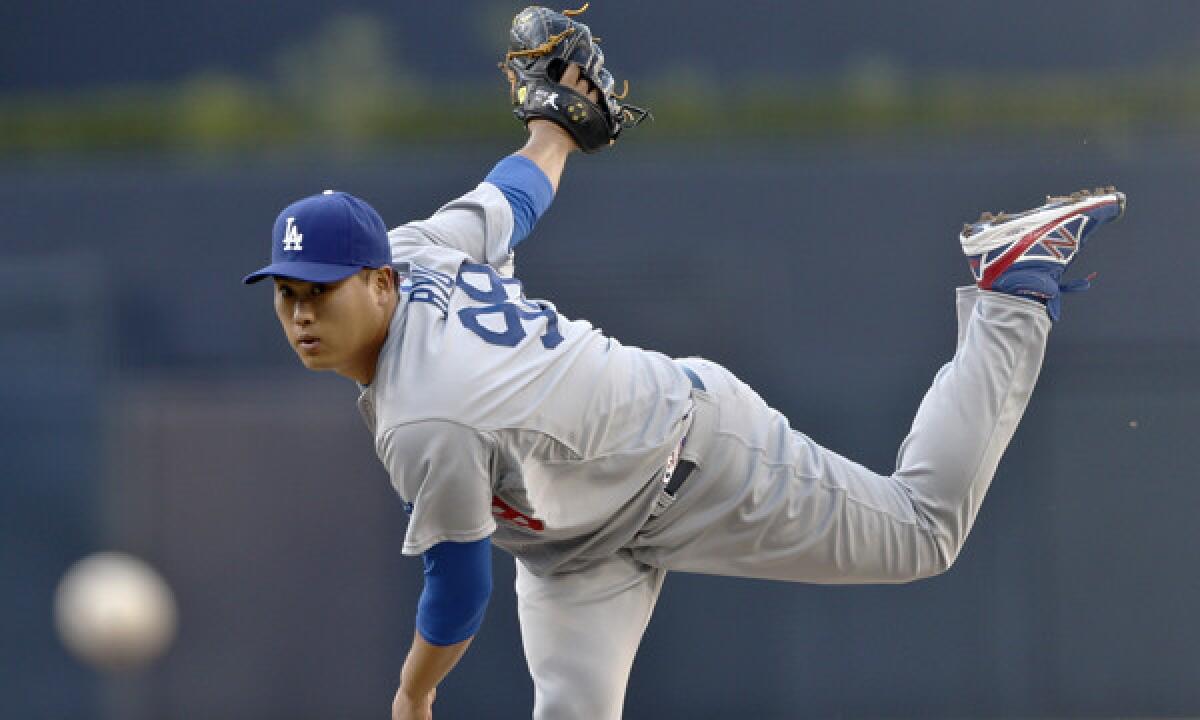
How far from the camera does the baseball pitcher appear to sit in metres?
2.71

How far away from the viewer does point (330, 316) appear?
271 cm

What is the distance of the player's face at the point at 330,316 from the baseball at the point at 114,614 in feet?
13.7

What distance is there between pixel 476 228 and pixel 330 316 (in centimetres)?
60

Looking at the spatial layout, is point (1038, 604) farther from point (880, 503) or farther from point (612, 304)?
point (880, 503)

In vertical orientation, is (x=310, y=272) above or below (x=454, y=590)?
above

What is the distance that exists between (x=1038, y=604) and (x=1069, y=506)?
1.27 feet

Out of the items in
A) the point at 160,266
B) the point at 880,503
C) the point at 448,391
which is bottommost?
the point at 880,503

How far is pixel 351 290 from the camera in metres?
2.72

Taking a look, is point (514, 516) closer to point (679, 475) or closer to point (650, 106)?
point (679, 475)

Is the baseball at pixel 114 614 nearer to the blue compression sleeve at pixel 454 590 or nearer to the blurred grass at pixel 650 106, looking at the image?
the blurred grass at pixel 650 106

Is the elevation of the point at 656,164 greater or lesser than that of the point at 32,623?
greater

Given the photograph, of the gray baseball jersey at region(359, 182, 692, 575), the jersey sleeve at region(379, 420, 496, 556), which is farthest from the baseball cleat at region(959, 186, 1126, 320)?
the jersey sleeve at region(379, 420, 496, 556)

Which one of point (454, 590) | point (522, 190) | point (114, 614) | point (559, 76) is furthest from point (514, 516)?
point (114, 614)

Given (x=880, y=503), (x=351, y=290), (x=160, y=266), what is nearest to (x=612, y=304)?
(x=160, y=266)
